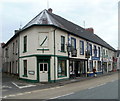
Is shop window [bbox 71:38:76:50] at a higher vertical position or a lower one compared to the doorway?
higher

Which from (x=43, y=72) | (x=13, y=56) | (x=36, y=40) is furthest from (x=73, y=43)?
(x=13, y=56)

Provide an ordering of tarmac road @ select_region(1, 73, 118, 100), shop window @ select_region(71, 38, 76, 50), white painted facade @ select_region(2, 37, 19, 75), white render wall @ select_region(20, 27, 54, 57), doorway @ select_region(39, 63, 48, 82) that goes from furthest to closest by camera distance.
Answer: white painted facade @ select_region(2, 37, 19, 75), shop window @ select_region(71, 38, 76, 50), white render wall @ select_region(20, 27, 54, 57), doorway @ select_region(39, 63, 48, 82), tarmac road @ select_region(1, 73, 118, 100)

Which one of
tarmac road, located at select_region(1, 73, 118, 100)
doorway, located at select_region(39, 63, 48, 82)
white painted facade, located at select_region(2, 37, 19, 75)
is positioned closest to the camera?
tarmac road, located at select_region(1, 73, 118, 100)

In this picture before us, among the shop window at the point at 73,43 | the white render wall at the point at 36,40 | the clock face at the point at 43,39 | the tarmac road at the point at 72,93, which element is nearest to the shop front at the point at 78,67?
the shop window at the point at 73,43

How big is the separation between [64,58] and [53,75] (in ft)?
10.2

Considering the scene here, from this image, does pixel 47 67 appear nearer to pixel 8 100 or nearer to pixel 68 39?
pixel 68 39

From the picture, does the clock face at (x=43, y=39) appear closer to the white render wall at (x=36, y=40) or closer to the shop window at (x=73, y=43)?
the white render wall at (x=36, y=40)

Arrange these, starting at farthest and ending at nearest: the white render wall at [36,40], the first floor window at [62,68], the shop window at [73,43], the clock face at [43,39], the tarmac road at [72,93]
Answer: the shop window at [73,43] → the first floor window at [62,68] → the clock face at [43,39] → the white render wall at [36,40] → the tarmac road at [72,93]

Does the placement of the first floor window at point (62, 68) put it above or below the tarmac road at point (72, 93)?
above

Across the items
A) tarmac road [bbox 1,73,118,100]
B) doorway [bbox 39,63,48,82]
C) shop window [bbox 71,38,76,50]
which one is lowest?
tarmac road [bbox 1,73,118,100]

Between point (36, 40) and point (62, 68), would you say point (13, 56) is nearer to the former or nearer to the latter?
point (36, 40)

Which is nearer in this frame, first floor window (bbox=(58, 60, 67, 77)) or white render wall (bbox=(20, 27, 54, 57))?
white render wall (bbox=(20, 27, 54, 57))

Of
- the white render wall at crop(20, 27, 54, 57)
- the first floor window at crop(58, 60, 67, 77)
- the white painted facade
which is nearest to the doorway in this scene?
the white render wall at crop(20, 27, 54, 57)

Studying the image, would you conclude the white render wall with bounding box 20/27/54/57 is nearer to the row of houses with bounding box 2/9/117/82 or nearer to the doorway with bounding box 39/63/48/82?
the row of houses with bounding box 2/9/117/82
